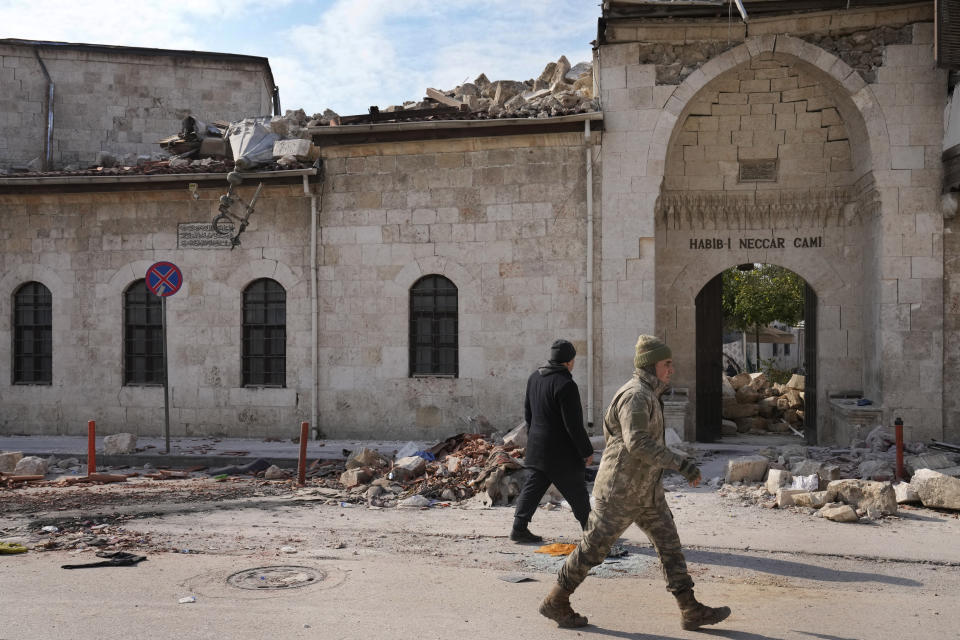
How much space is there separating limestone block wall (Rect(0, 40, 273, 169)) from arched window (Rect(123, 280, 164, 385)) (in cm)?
662

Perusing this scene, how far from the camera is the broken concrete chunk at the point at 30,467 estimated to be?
400 inches

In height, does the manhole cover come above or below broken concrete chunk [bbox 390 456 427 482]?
below

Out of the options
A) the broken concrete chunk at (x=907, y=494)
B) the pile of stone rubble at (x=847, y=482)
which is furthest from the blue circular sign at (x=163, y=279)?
the broken concrete chunk at (x=907, y=494)

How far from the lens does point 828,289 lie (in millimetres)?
12148

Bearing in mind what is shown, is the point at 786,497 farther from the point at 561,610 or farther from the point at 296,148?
the point at 296,148

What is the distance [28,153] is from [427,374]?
12488mm

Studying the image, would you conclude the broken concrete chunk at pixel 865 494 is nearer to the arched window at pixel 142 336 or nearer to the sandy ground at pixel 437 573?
the sandy ground at pixel 437 573

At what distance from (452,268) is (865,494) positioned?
6751mm

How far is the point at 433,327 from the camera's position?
1252cm

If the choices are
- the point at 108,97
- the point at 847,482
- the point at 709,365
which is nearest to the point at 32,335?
the point at 108,97

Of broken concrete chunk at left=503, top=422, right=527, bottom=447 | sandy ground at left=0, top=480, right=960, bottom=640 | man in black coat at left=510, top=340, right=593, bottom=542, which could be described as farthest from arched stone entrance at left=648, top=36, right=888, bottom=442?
man in black coat at left=510, top=340, right=593, bottom=542

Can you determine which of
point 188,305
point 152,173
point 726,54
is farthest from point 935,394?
point 152,173

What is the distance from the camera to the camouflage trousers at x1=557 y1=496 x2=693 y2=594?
14.9ft

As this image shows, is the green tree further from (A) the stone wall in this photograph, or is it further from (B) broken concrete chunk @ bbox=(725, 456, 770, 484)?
(B) broken concrete chunk @ bbox=(725, 456, 770, 484)
